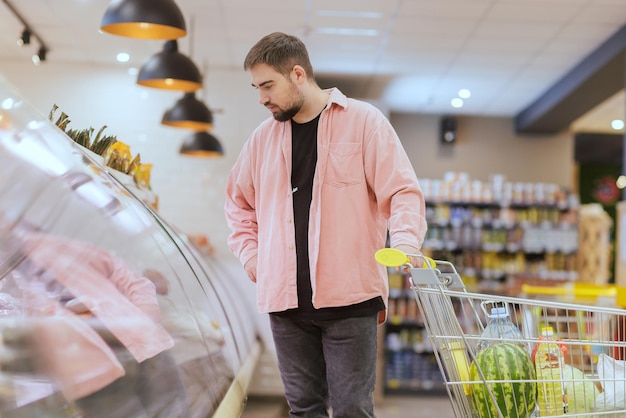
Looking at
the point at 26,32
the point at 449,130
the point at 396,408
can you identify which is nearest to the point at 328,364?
the point at 26,32

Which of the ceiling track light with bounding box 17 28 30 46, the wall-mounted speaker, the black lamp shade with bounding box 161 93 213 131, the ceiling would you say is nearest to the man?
the ceiling

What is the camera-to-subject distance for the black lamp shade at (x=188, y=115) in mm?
6066

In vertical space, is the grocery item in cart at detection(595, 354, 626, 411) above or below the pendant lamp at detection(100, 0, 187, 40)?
below

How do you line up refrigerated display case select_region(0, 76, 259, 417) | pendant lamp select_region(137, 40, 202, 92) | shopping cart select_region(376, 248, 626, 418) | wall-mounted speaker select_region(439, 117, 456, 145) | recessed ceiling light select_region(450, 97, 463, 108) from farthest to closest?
wall-mounted speaker select_region(439, 117, 456, 145) < recessed ceiling light select_region(450, 97, 463, 108) < pendant lamp select_region(137, 40, 202, 92) < shopping cart select_region(376, 248, 626, 418) < refrigerated display case select_region(0, 76, 259, 417)

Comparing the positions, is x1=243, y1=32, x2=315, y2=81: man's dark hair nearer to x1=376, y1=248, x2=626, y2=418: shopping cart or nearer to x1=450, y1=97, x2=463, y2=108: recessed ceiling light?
x1=376, y1=248, x2=626, y2=418: shopping cart

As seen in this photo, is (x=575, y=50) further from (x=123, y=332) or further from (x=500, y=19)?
(x=123, y=332)

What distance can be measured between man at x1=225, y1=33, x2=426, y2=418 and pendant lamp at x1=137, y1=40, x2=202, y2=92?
280cm

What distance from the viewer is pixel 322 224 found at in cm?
224

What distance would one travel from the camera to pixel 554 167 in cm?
1023

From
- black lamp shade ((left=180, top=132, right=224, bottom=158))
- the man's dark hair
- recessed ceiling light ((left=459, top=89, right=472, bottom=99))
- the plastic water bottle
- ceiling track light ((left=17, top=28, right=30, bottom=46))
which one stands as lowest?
the plastic water bottle

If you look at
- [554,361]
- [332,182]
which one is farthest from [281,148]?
[554,361]

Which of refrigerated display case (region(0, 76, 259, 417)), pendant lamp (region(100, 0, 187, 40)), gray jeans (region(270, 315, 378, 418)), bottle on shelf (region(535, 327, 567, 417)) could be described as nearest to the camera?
refrigerated display case (region(0, 76, 259, 417))

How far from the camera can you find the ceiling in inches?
241

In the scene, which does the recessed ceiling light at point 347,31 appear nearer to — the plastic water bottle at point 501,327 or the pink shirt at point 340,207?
the pink shirt at point 340,207
